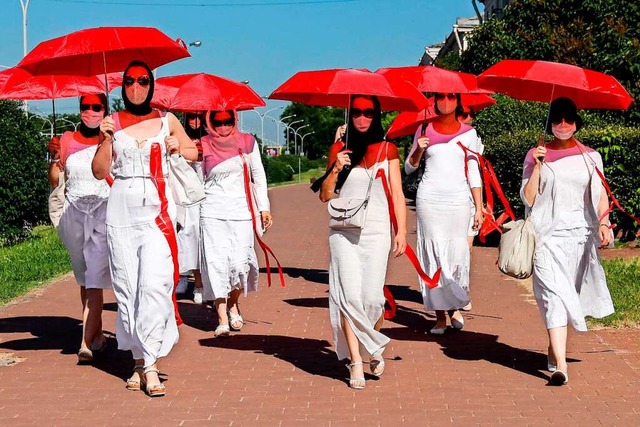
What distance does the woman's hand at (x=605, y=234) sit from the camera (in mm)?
Result: 7789

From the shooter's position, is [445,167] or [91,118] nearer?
[91,118]

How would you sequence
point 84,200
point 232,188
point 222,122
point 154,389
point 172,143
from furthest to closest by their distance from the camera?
1. point 232,188
2. point 222,122
3. point 84,200
4. point 172,143
5. point 154,389

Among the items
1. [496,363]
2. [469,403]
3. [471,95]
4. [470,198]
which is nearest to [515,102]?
[471,95]

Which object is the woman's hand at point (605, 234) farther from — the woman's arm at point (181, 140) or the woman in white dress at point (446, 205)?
the woman's arm at point (181, 140)

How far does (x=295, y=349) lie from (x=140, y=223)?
6.90 feet

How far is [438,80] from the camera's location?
31.4 ft

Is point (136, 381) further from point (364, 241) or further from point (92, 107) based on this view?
point (92, 107)

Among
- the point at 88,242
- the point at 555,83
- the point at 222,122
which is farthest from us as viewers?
the point at 222,122

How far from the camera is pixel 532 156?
7.82 m

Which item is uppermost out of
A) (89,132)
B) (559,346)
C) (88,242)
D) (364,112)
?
(364,112)

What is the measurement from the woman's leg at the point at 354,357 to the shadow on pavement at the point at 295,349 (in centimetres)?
35

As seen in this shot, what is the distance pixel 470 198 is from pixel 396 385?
267cm

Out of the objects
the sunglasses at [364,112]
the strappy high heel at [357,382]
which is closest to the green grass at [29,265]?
the strappy high heel at [357,382]

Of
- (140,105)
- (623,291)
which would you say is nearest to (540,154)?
(140,105)
